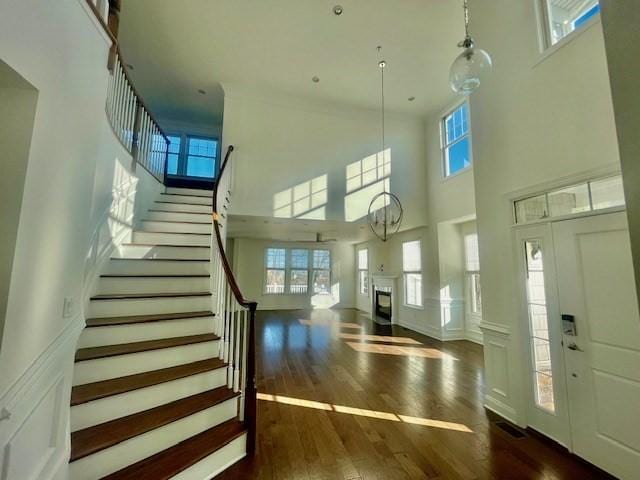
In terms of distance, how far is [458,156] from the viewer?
A: 5.86 m

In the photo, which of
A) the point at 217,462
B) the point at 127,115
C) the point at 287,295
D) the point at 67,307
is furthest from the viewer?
the point at 287,295

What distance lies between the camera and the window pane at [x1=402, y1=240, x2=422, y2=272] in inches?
273

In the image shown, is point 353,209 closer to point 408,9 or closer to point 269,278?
→ point 408,9

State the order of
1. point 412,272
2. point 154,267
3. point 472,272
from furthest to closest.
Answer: point 412,272
point 472,272
point 154,267

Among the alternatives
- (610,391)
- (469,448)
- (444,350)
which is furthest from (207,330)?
(444,350)

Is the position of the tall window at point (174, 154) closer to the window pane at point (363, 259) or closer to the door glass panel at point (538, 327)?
the window pane at point (363, 259)

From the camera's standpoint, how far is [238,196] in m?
5.29

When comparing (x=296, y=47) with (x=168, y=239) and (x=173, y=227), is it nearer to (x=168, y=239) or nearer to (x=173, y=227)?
(x=173, y=227)

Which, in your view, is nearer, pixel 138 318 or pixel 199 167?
pixel 138 318

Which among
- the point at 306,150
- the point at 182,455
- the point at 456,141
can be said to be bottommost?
the point at 182,455

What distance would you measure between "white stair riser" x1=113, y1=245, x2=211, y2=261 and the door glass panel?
3726 mm

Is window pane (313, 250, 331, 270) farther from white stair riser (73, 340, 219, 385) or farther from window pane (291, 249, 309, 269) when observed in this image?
white stair riser (73, 340, 219, 385)

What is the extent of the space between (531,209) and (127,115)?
16.7 ft

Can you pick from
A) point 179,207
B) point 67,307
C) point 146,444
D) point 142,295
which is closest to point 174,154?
point 179,207
